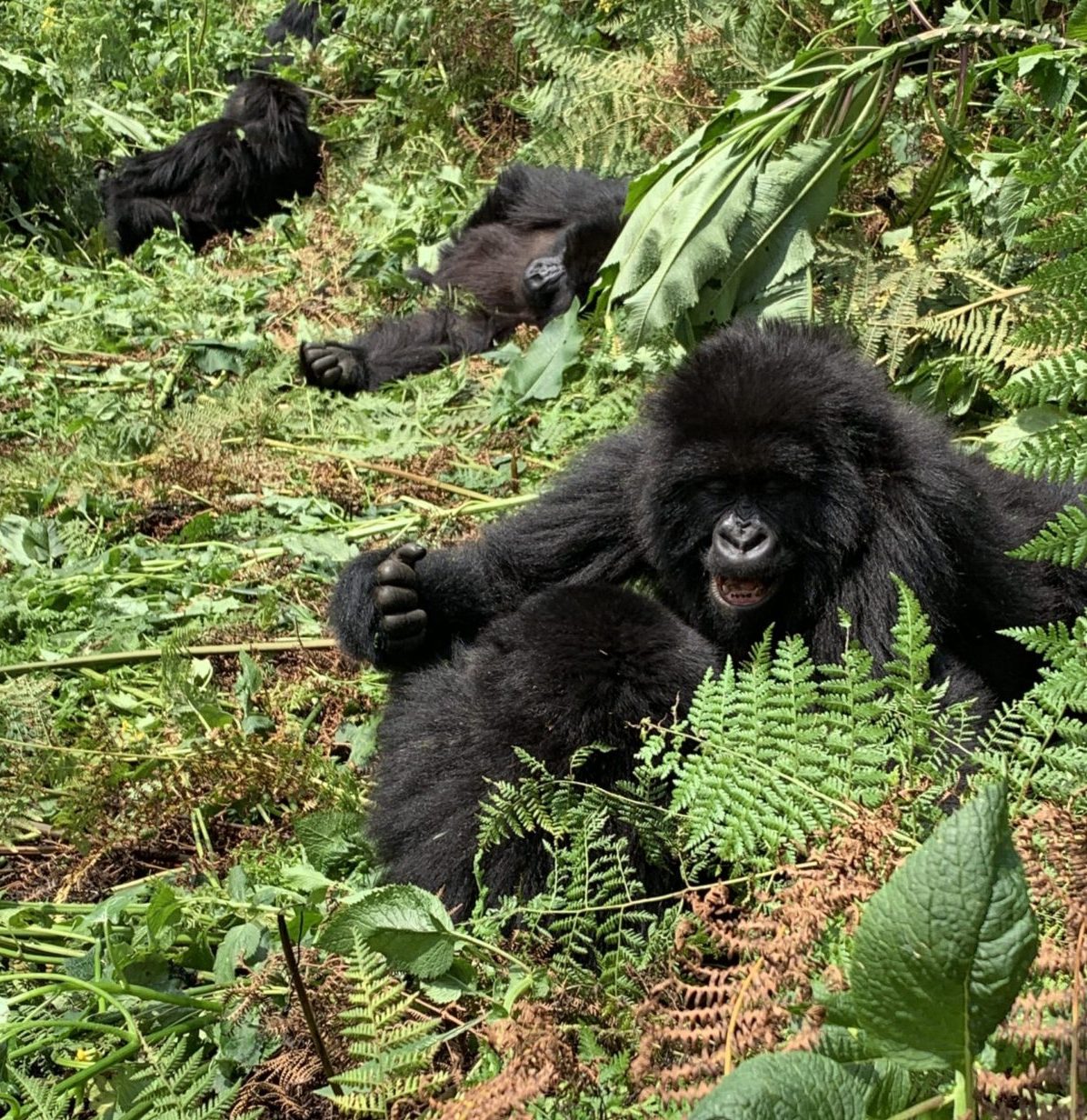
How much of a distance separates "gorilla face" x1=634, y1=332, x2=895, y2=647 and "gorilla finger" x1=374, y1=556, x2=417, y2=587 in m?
0.78

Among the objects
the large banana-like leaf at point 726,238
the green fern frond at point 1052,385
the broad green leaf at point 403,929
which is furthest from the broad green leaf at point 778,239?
the broad green leaf at point 403,929

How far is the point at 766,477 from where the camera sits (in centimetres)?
362

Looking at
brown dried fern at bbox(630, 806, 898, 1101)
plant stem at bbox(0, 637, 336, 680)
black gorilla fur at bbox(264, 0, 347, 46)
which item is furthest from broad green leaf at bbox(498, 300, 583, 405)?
black gorilla fur at bbox(264, 0, 347, 46)

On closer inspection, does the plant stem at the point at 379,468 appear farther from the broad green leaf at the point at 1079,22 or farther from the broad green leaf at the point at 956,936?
the broad green leaf at the point at 956,936

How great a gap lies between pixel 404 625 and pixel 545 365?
248cm

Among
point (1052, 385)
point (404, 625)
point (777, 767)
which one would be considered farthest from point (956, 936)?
point (404, 625)

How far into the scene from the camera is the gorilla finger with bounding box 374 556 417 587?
3.92 m

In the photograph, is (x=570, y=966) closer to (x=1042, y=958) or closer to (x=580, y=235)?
(x=1042, y=958)

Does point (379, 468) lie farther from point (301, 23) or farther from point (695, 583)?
point (301, 23)

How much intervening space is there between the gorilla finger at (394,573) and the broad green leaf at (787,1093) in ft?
8.77

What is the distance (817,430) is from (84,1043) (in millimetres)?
2382

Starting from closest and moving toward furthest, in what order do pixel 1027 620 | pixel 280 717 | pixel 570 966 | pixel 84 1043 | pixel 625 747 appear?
pixel 570 966, pixel 84 1043, pixel 625 747, pixel 1027 620, pixel 280 717

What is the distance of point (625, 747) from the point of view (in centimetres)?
312

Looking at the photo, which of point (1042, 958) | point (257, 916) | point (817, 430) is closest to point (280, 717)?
point (257, 916)
